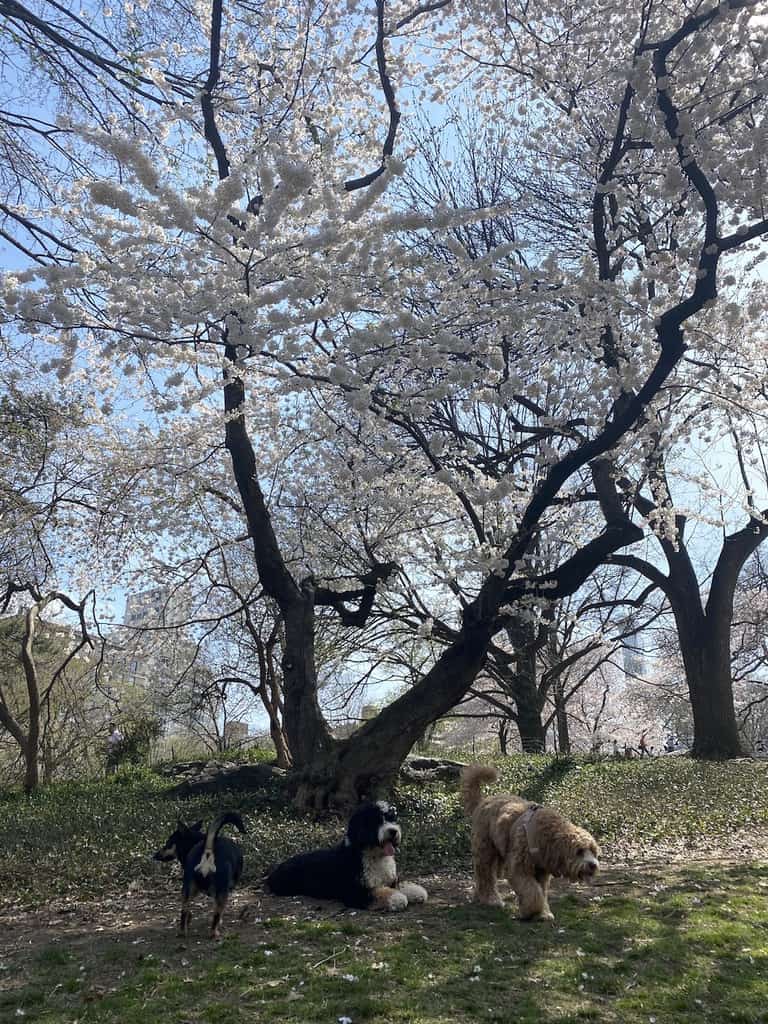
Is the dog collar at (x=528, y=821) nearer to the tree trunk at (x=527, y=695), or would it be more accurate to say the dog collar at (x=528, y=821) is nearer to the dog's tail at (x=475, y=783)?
the dog's tail at (x=475, y=783)

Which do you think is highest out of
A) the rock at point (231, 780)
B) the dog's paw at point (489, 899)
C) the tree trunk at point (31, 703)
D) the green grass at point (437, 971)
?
the tree trunk at point (31, 703)

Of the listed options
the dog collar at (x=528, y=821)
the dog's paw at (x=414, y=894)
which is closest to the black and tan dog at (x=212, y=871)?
the dog's paw at (x=414, y=894)

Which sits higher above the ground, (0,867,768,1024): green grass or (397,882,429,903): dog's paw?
(397,882,429,903): dog's paw

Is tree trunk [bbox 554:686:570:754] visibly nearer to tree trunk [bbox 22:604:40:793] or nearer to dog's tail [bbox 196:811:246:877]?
tree trunk [bbox 22:604:40:793]

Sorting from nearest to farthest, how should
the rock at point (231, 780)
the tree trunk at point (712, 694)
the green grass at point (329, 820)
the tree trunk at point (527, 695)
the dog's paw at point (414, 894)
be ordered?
A: 1. the dog's paw at point (414, 894)
2. the green grass at point (329, 820)
3. the rock at point (231, 780)
4. the tree trunk at point (712, 694)
5. the tree trunk at point (527, 695)

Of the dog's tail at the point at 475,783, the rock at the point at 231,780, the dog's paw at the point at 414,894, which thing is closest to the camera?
the dog's paw at the point at 414,894

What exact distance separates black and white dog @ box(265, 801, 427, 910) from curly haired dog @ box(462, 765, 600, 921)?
0.52m

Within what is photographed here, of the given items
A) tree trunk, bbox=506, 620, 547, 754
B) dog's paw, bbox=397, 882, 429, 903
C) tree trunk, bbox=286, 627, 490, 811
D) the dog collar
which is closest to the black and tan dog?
dog's paw, bbox=397, 882, 429, 903

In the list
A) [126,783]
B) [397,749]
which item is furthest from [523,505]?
[126,783]

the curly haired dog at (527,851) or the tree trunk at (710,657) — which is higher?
the tree trunk at (710,657)

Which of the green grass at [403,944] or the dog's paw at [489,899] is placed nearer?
the green grass at [403,944]

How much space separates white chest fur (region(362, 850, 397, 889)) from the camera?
17.1 feet

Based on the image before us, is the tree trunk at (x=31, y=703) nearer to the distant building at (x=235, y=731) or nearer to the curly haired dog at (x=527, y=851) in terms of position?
the curly haired dog at (x=527, y=851)

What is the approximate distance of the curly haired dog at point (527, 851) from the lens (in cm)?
458
